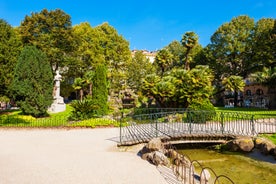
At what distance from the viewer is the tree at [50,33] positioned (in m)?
32.6

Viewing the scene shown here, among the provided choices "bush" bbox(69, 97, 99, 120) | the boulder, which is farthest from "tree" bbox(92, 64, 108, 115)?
the boulder

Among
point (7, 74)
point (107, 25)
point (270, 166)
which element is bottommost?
point (270, 166)

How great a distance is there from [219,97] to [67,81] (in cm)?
3098

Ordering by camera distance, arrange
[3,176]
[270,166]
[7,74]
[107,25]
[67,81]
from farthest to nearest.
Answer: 1. [67,81]
2. [107,25]
3. [7,74]
4. [270,166]
5. [3,176]

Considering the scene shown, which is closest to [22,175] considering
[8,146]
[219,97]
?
[8,146]

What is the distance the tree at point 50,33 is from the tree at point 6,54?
5910mm

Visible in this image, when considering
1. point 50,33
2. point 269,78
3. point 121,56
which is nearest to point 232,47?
point 269,78

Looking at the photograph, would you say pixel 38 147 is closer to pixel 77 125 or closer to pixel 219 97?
pixel 77 125

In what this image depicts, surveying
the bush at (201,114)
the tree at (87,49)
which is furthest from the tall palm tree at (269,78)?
the tree at (87,49)

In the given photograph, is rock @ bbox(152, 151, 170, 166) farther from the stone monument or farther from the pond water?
the stone monument

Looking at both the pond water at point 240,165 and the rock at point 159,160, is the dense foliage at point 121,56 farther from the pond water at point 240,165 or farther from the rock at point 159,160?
the rock at point 159,160

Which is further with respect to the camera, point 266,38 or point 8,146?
point 266,38

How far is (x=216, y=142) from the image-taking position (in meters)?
12.6

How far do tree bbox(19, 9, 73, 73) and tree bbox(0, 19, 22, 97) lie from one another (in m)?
5.91
